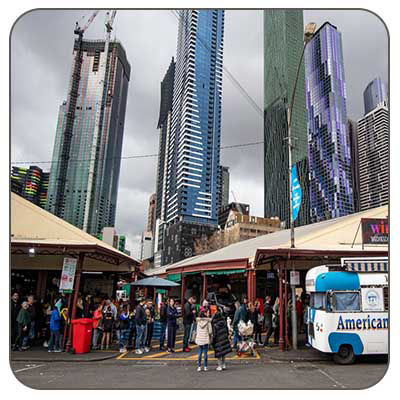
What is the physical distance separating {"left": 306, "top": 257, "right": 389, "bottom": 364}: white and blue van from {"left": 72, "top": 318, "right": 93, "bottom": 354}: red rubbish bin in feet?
24.5

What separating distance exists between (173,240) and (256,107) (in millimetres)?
153193

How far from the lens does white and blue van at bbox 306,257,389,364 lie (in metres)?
9.20

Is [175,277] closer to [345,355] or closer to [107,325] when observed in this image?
[107,325]

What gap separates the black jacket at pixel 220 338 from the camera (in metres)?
8.64

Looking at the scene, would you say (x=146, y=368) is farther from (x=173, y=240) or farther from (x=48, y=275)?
(x=173, y=240)

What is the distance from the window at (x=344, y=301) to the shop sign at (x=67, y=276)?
8.51 meters

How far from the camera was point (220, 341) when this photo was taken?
28.6ft

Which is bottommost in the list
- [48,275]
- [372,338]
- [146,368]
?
[146,368]

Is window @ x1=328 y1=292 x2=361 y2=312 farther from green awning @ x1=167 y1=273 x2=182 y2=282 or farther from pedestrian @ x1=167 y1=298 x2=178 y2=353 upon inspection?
green awning @ x1=167 y1=273 x2=182 y2=282

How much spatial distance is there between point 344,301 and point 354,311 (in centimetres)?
36

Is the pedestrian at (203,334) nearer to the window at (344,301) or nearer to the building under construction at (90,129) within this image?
the window at (344,301)

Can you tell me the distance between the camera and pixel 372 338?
9.20 m
